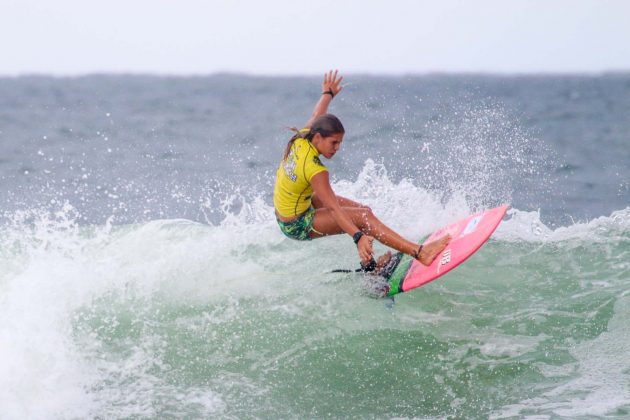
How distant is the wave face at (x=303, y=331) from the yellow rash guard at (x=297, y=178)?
831 mm

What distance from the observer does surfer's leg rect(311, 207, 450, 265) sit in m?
6.89

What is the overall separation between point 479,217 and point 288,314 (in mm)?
1794

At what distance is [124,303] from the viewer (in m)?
7.56

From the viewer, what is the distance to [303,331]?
7074mm

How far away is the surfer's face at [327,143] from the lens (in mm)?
6707

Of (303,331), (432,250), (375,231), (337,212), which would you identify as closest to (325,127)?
(337,212)

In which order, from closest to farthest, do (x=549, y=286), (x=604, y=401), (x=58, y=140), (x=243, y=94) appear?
1. (x=604, y=401)
2. (x=549, y=286)
3. (x=58, y=140)
4. (x=243, y=94)

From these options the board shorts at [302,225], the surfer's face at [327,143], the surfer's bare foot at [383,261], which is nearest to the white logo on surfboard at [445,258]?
the surfer's bare foot at [383,261]

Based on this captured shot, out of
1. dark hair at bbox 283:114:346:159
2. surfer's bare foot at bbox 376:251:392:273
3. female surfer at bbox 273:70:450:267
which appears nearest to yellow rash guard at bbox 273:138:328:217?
female surfer at bbox 273:70:450:267

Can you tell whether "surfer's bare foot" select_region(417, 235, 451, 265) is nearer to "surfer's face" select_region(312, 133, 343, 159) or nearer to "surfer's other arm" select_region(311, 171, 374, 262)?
"surfer's other arm" select_region(311, 171, 374, 262)

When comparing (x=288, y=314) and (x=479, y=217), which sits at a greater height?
(x=479, y=217)

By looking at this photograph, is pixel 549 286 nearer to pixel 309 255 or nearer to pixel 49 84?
pixel 309 255

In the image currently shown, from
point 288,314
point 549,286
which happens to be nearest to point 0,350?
point 288,314

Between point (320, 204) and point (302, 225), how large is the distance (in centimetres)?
35
